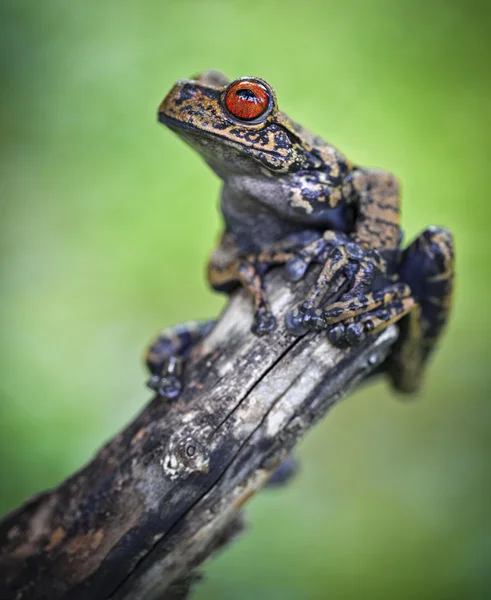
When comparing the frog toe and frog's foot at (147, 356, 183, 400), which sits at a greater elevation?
the frog toe

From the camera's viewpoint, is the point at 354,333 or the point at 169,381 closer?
the point at 354,333

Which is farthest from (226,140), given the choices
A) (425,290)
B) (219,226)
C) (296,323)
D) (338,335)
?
(219,226)

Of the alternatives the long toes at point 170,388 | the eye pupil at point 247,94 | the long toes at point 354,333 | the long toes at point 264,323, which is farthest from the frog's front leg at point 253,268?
the eye pupil at point 247,94

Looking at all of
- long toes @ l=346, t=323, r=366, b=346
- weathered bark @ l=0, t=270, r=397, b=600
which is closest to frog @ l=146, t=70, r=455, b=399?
long toes @ l=346, t=323, r=366, b=346

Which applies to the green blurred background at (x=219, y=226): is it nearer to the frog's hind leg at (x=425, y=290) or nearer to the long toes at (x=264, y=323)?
the frog's hind leg at (x=425, y=290)

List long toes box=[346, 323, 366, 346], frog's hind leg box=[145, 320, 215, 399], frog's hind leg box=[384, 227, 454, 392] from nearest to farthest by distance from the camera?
1. long toes box=[346, 323, 366, 346]
2. frog's hind leg box=[384, 227, 454, 392]
3. frog's hind leg box=[145, 320, 215, 399]

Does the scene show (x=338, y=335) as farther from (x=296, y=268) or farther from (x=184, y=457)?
(x=184, y=457)

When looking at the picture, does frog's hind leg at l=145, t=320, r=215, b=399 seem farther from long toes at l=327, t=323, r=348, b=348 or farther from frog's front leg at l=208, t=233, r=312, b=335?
long toes at l=327, t=323, r=348, b=348
